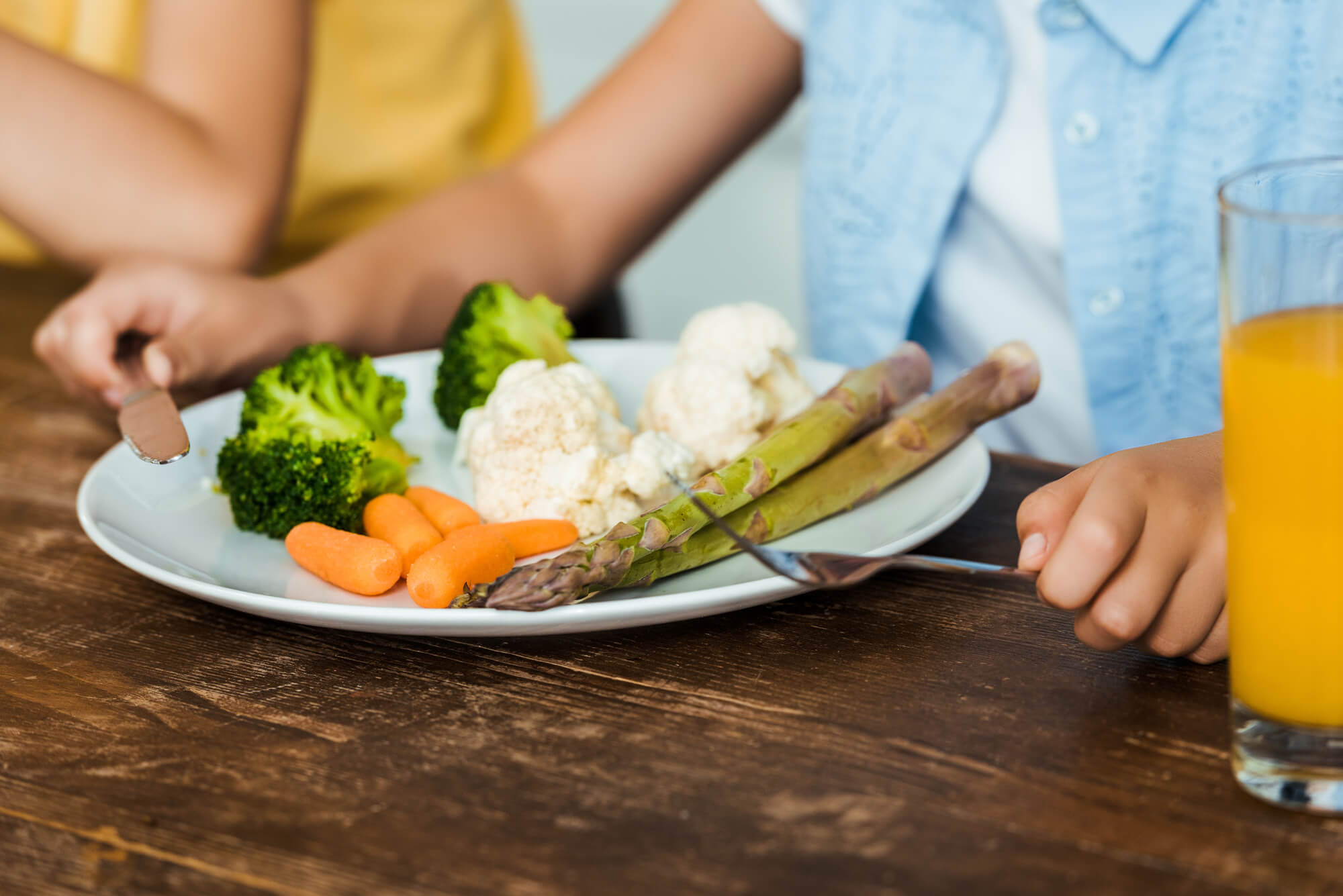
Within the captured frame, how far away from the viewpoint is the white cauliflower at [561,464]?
0.87 m

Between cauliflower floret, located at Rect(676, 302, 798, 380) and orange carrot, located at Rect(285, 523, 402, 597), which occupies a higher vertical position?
cauliflower floret, located at Rect(676, 302, 798, 380)

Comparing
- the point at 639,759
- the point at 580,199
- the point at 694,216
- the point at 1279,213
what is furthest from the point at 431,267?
the point at 694,216

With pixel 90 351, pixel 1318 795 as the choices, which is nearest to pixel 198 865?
pixel 1318 795

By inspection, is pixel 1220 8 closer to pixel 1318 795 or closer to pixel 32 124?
pixel 1318 795

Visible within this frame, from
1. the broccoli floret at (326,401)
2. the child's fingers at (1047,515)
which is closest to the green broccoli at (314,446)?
the broccoli floret at (326,401)

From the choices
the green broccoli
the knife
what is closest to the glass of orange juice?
the green broccoli

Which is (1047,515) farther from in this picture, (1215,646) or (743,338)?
(743,338)

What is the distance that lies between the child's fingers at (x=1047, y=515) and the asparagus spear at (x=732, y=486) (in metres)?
0.22

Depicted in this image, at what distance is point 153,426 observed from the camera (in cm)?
99

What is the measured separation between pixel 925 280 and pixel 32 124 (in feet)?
3.60

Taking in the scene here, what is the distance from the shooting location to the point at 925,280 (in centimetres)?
134

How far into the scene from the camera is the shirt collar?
3.75 ft

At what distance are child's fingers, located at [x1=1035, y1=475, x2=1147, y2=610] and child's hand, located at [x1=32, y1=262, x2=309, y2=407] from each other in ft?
2.85

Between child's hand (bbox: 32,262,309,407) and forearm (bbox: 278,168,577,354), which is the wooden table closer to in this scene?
child's hand (bbox: 32,262,309,407)
